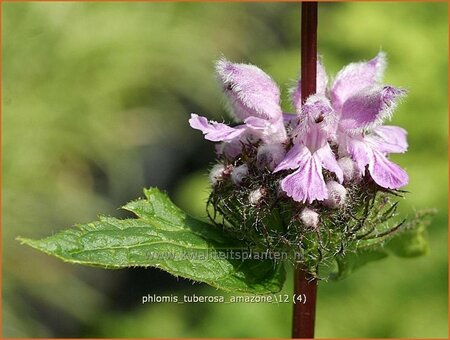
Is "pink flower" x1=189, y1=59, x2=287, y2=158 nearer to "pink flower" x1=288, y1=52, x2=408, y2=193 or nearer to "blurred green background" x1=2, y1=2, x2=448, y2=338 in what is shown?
"pink flower" x1=288, y1=52, x2=408, y2=193

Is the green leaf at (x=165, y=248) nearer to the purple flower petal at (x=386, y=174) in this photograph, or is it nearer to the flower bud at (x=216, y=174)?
the flower bud at (x=216, y=174)

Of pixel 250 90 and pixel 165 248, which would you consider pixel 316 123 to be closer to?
pixel 250 90

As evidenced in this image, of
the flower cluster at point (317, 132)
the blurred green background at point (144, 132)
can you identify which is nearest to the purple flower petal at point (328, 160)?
the flower cluster at point (317, 132)

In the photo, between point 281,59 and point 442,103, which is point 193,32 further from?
point 442,103

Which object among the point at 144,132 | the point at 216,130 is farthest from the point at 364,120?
the point at 144,132

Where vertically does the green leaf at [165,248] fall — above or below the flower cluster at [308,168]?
below

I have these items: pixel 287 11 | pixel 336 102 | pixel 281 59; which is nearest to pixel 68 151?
pixel 281 59
